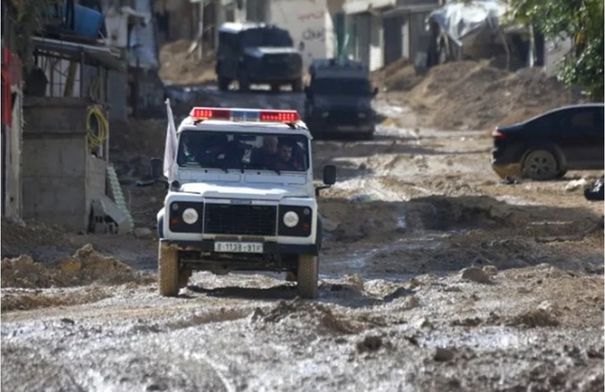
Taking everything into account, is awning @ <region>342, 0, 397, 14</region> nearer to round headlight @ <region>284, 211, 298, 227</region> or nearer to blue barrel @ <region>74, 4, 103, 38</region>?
blue barrel @ <region>74, 4, 103, 38</region>

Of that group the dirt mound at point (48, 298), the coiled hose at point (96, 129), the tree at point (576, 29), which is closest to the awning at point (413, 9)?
the tree at point (576, 29)

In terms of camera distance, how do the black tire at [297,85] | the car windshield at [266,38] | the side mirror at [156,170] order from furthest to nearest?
the car windshield at [266,38] < the black tire at [297,85] < the side mirror at [156,170]

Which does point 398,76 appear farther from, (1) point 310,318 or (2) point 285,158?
(1) point 310,318

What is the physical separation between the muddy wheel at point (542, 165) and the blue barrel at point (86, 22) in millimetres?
9373

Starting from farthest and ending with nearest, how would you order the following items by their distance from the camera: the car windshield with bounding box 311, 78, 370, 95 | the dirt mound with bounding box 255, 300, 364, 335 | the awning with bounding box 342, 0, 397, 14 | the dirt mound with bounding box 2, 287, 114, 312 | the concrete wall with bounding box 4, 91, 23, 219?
the awning with bounding box 342, 0, 397, 14
the car windshield with bounding box 311, 78, 370, 95
the concrete wall with bounding box 4, 91, 23, 219
the dirt mound with bounding box 2, 287, 114, 312
the dirt mound with bounding box 255, 300, 364, 335

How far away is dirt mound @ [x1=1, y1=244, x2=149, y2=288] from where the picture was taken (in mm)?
17031

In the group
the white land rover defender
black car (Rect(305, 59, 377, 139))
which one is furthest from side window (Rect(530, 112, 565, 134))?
the white land rover defender

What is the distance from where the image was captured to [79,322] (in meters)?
13.0

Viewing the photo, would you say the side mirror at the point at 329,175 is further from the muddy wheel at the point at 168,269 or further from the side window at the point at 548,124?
the side window at the point at 548,124

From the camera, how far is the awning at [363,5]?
64769mm

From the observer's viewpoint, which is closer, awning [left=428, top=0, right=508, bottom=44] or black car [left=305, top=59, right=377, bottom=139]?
black car [left=305, top=59, right=377, bottom=139]

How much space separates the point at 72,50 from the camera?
26.8 metres

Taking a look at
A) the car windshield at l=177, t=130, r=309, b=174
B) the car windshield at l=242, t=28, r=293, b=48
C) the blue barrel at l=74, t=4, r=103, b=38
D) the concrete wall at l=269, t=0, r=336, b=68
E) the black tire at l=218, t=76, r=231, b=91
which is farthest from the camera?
the concrete wall at l=269, t=0, r=336, b=68

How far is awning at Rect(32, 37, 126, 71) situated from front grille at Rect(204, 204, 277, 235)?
11018mm
